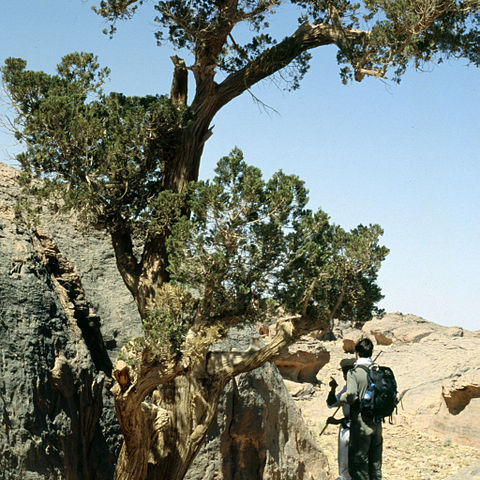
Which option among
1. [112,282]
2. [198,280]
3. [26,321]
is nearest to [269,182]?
[198,280]

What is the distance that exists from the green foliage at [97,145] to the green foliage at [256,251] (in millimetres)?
1034

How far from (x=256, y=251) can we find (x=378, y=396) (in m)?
2.81

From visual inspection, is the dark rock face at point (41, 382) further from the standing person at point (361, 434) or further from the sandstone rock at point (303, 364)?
the sandstone rock at point (303, 364)

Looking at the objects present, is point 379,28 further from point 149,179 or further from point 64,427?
point 64,427

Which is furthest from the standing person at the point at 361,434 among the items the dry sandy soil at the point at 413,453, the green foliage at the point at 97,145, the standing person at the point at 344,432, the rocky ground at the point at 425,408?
the dry sandy soil at the point at 413,453

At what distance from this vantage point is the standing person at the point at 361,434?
7738mm

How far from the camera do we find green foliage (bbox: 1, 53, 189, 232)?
9.84 metres

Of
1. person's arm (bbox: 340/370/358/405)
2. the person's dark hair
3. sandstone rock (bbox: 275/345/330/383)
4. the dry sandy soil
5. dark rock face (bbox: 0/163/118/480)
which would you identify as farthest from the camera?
sandstone rock (bbox: 275/345/330/383)

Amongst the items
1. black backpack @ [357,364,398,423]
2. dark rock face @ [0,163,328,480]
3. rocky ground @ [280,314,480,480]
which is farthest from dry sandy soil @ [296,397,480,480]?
black backpack @ [357,364,398,423]

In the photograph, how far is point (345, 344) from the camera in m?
33.9

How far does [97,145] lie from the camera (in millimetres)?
10023

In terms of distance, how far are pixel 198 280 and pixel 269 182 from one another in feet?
6.13

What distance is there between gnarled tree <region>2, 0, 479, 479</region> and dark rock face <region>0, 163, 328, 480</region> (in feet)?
3.46

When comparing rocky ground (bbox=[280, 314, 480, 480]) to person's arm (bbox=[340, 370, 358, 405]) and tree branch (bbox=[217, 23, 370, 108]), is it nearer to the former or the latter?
person's arm (bbox=[340, 370, 358, 405])
